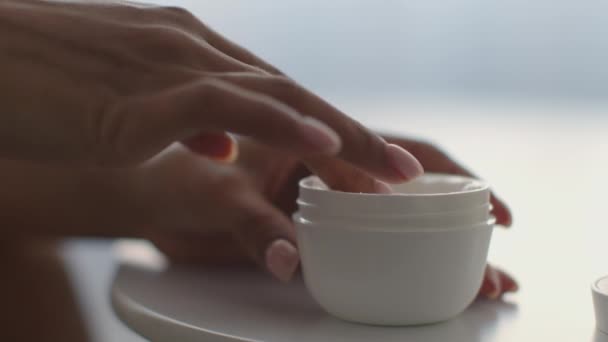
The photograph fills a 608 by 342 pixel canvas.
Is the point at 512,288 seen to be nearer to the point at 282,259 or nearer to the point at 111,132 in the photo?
the point at 282,259

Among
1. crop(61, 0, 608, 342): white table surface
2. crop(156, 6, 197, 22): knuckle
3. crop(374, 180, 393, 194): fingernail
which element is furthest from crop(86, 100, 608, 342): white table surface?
crop(156, 6, 197, 22): knuckle

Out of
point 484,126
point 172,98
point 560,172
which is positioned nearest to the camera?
point 172,98

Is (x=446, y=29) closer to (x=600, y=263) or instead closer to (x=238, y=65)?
(x=600, y=263)

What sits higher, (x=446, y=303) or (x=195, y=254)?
(x=446, y=303)

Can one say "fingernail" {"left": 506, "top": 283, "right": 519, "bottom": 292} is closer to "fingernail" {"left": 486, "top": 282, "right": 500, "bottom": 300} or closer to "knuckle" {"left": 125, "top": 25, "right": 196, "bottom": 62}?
"fingernail" {"left": 486, "top": 282, "right": 500, "bottom": 300}

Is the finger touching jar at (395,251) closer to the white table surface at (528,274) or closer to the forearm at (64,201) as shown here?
the white table surface at (528,274)

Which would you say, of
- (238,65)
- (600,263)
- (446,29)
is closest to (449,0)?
(446,29)
